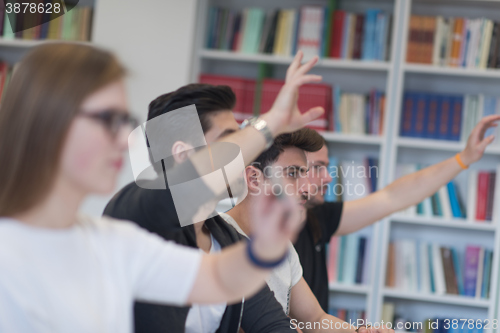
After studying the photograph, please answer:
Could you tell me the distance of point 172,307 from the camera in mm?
1255

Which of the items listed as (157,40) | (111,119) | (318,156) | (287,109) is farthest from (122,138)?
(157,40)

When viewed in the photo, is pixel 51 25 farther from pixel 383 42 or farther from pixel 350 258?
pixel 350 258

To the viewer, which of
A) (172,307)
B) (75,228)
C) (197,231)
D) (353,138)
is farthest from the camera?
(353,138)

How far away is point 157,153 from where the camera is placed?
4.99 ft

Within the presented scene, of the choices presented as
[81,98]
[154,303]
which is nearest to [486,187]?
[154,303]

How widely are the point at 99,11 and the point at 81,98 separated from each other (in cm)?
254

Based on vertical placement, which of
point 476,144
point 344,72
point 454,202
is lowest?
point 454,202

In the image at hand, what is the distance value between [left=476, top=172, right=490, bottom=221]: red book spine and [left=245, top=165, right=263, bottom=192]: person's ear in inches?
66.8

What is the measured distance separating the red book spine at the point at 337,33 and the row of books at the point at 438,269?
45.6 inches

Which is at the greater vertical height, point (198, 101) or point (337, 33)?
point (337, 33)

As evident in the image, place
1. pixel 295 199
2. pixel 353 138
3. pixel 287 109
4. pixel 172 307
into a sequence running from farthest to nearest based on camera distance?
pixel 353 138
pixel 295 199
pixel 172 307
pixel 287 109

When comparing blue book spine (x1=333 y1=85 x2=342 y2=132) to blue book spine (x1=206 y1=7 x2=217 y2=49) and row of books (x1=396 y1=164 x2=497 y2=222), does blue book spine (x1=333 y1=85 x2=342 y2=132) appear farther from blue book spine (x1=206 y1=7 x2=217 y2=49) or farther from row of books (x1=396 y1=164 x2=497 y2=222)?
blue book spine (x1=206 y1=7 x2=217 y2=49)

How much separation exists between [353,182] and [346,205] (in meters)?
0.82

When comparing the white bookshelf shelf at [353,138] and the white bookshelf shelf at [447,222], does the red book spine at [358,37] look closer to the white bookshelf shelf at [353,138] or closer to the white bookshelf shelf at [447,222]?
the white bookshelf shelf at [353,138]
